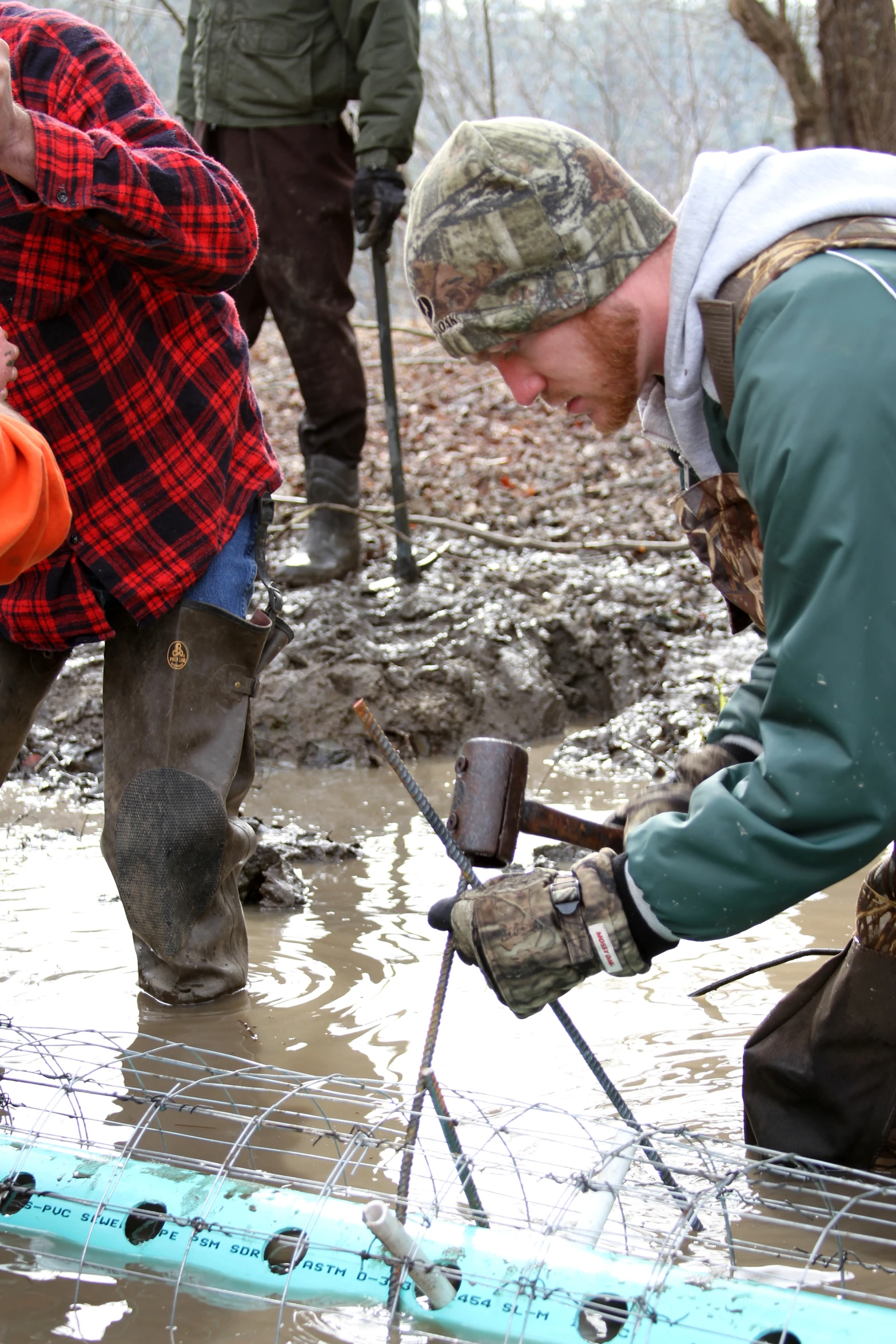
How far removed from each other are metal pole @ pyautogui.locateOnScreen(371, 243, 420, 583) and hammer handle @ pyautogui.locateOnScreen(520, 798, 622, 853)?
13.6 ft

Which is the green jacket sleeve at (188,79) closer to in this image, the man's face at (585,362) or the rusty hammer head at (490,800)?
the man's face at (585,362)

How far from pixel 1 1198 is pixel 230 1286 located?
0.43m

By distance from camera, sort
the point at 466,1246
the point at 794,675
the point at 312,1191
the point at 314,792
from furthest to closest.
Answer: the point at 314,792 → the point at 312,1191 → the point at 466,1246 → the point at 794,675

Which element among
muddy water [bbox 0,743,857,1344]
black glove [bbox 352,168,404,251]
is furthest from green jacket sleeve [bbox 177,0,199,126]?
muddy water [bbox 0,743,857,1344]

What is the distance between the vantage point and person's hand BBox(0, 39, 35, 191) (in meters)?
2.56

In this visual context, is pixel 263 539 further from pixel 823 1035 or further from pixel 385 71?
pixel 385 71

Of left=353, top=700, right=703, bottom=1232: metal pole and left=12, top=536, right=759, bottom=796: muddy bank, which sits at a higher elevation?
left=353, top=700, right=703, bottom=1232: metal pole

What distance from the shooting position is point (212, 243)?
9.21 ft

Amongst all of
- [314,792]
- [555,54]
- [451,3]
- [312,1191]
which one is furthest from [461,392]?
[555,54]

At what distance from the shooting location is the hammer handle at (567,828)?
86.6 inches

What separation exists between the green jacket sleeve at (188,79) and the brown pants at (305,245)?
0.24m

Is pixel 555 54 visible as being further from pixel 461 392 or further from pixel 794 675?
pixel 794 675

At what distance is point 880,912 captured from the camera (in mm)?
2412

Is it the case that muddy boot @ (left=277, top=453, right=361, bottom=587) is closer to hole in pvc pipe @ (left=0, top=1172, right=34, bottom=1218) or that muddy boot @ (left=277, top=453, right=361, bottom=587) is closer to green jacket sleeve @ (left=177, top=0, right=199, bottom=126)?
green jacket sleeve @ (left=177, top=0, right=199, bottom=126)
